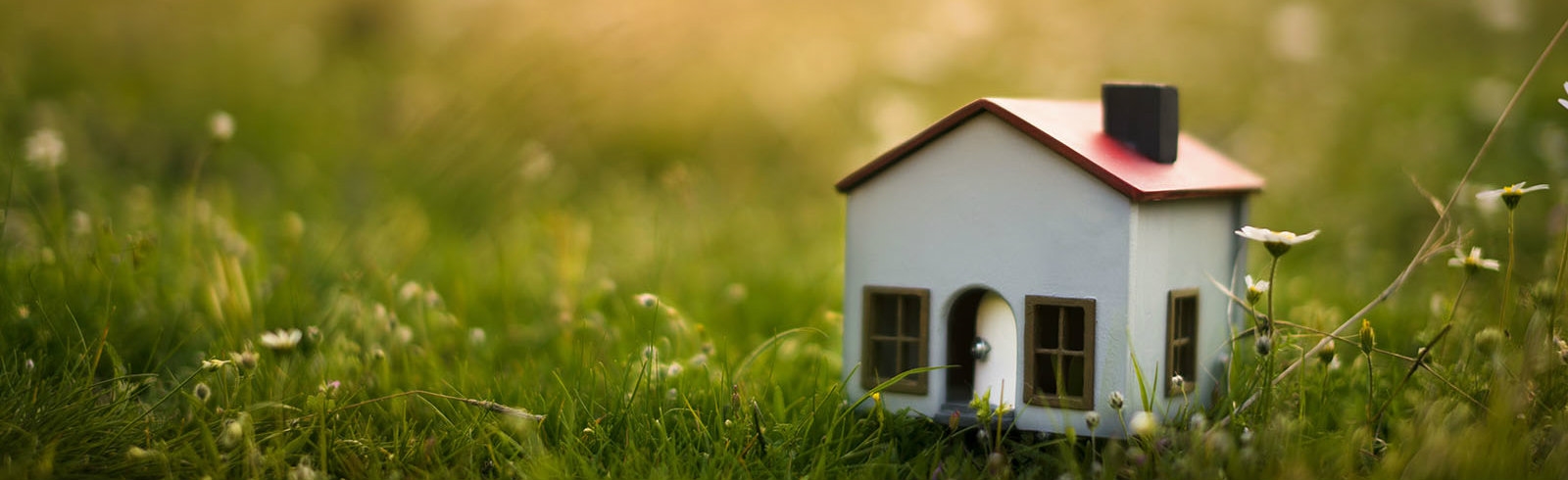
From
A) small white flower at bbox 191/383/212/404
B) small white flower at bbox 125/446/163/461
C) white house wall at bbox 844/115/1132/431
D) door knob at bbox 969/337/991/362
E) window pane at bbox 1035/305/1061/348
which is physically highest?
white house wall at bbox 844/115/1132/431

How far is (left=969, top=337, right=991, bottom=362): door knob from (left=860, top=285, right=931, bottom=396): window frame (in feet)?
0.38

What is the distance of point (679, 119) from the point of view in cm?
941

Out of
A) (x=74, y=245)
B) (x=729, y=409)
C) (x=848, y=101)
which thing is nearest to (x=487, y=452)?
(x=729, y=409)

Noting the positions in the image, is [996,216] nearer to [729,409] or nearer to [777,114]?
[729,409]

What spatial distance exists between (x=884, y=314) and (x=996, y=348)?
286 mm

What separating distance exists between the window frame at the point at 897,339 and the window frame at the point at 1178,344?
55 centimetres

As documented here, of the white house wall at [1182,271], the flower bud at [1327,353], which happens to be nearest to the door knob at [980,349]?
the white house wall at [1182,271]

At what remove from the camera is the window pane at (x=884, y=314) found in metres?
3.30

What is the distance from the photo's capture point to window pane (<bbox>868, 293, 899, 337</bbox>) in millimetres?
3303

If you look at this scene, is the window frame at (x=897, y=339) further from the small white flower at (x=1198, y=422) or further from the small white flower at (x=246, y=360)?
the small white flower at (x=246, y=360)

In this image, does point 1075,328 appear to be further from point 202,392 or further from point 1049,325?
point 202,392

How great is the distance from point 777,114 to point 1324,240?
12.7ft

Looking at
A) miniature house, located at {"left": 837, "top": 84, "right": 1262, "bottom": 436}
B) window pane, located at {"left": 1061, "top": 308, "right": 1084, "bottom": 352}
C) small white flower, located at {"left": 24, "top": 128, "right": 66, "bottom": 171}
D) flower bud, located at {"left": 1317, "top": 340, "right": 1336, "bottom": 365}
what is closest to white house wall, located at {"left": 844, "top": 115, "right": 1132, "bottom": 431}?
miniature house, located at {"left": 837, "top": 84, "right": 1262, "bottom": 436}

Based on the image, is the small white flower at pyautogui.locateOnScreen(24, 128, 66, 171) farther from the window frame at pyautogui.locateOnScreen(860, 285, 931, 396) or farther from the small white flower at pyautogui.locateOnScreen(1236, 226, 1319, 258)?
the small white flower at pyautogui.locateOnScreen(1236, 226, 1319, 258)
